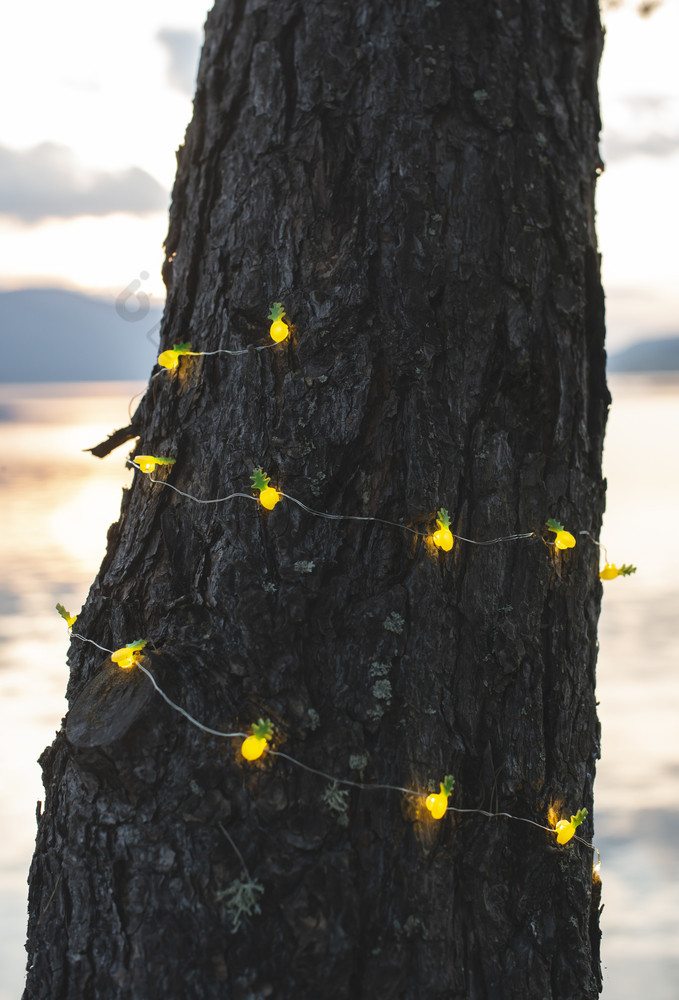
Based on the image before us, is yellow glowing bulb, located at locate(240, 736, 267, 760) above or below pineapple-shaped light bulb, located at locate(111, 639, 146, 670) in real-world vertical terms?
below

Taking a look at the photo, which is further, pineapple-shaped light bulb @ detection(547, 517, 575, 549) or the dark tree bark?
pineapple-shaped light bulb @ detection(547, 517, 575, 549)

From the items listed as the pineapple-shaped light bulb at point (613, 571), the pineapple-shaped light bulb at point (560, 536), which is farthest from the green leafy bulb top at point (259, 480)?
the pineapple-shaped light bulb at point (613, 571)

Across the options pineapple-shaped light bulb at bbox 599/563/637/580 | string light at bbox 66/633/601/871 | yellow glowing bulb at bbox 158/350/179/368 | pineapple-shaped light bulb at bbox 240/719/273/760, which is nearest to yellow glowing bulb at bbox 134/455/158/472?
yellow glowing bulb at bbox 158/350/179/368

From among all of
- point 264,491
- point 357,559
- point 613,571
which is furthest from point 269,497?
point 613,571

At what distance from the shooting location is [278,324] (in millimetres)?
1052

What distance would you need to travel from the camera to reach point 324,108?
105 cm

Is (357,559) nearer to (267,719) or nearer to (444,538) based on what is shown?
(444,538)

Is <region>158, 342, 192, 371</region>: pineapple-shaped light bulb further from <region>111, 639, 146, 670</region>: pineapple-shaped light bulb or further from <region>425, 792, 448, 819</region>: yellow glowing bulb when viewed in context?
<region>425, 792, 448, 819</region>: yellow glowing bulb

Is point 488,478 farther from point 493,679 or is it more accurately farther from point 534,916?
point 534,916

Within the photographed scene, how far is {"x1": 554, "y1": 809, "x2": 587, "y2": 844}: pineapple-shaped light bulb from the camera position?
1.12m

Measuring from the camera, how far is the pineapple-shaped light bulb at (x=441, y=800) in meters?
0.99

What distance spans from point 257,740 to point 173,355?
68 cm

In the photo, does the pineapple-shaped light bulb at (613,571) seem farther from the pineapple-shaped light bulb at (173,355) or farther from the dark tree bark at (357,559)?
the pineapple-shaped light bulb at (173,355)

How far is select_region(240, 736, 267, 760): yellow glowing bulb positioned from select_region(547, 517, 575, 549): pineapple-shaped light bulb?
1.98 feet
